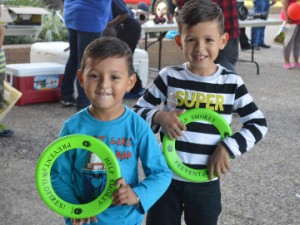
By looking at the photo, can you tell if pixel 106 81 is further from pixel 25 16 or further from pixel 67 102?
pixel 25 16

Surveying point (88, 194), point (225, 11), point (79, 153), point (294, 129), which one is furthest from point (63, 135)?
point (294, 129)

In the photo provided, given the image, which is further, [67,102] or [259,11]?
[259,11]

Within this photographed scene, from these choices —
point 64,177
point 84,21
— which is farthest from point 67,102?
point 64,177

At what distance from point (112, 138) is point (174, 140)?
0.37 metres

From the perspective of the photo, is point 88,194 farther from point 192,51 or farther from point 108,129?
point 192,51

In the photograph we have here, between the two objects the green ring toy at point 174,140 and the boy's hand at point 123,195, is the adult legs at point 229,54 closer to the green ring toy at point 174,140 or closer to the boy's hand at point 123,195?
the green ring toy at point 174,140

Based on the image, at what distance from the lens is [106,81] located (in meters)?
1.66

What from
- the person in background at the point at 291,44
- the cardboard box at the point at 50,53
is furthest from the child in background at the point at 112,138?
the person in background at the point at 291,44

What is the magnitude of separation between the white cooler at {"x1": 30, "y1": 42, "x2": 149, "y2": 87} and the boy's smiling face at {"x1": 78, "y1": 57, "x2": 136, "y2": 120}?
435 cm

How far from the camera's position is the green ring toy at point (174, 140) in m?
1.96

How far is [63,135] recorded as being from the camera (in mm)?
1727

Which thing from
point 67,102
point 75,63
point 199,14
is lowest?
point 67,102

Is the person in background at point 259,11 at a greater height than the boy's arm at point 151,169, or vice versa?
the boy's arm at point 151,169

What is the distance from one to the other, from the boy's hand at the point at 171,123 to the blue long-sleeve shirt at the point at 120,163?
21 centimetres
